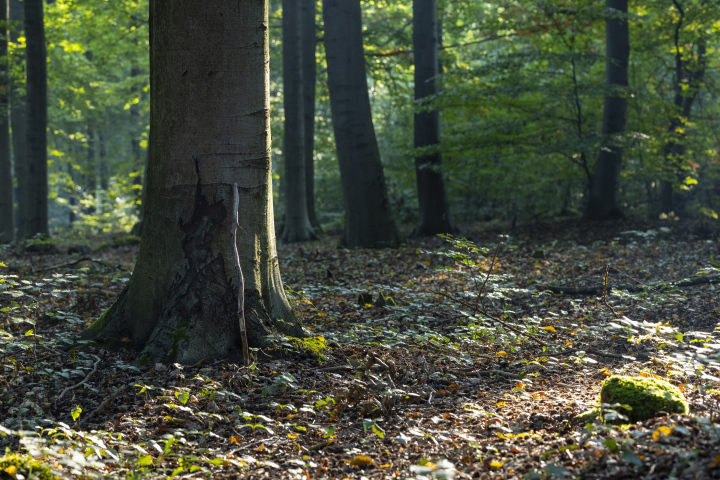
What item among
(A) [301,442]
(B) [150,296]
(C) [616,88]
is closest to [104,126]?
(C) [616,88]

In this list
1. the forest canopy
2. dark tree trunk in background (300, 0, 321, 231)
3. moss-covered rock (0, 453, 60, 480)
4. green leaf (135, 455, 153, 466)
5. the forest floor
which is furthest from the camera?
dark tree trunk in background (300, 0, 321, 231)

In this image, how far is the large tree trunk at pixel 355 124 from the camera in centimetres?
971

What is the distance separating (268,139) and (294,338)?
61.4 inches

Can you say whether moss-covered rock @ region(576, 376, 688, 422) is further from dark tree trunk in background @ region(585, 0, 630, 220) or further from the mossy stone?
dark tree trunk in background @ region(585, 0, 630, 220)

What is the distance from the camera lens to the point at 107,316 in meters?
4.30

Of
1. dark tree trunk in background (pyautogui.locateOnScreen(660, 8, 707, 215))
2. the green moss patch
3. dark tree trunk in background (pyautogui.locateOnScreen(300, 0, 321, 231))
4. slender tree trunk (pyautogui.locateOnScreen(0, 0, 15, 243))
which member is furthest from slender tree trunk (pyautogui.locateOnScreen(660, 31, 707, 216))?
slender tree trunk (pyautogui.locateOnScreen(0, 0, 15, 243))

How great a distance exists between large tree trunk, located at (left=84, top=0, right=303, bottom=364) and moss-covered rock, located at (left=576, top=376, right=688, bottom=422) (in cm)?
230

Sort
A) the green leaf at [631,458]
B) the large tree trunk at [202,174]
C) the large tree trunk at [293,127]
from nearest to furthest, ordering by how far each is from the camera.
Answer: the green leaf at [631,458] < the large tree trunk at [202,174] < the large tree trunk at [293,127]

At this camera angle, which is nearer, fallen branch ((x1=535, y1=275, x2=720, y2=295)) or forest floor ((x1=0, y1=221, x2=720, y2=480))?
forest floor ((x1=0, y1=221, x2=720, y2=480))

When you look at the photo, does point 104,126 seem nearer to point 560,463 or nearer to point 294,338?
point 294,338

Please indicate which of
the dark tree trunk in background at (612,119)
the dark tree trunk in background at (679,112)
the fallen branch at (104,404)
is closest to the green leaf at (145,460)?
the fallen branch at (104,404)

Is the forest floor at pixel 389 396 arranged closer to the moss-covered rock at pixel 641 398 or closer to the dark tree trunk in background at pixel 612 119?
the moss-covered rock at pixel 641 398

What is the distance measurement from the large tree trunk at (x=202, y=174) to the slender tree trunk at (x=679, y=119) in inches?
430

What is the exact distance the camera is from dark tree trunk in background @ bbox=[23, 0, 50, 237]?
1064 cm
